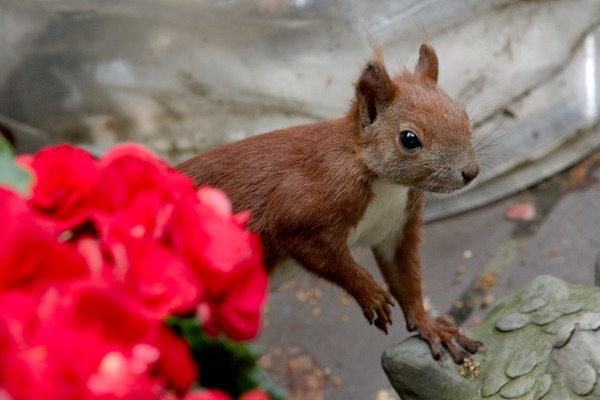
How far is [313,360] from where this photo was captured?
2285mm

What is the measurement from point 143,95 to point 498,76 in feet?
3.88

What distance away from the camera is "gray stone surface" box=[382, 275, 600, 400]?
121cm

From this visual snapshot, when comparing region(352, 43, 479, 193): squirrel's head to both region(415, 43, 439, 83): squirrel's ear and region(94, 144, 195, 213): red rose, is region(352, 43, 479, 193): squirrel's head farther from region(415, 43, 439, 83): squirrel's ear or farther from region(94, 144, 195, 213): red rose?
region(94, 144, 195, 213): red rose

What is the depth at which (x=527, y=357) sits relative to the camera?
1.29 meters

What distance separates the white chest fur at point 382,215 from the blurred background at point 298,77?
1.01m

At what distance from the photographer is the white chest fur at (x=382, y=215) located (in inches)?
54.1

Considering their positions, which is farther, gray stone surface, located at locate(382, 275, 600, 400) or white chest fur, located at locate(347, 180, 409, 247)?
white chest fur, located at locate(347, 180, 409, 247)

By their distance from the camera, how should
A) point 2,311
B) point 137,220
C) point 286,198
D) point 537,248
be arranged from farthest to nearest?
point 537,248 < point 286,198 < point 137,220 < point 2,311

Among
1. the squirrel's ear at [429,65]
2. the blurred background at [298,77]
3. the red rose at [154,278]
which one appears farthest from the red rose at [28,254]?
the blurred background at [298,77]

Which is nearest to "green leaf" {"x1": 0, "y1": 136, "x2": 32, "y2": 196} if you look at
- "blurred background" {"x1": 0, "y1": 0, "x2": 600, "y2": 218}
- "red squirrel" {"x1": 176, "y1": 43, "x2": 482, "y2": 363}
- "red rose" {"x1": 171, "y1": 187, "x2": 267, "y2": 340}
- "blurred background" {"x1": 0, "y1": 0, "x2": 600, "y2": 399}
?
"red rose" {"x1": 171, "y1": 187, "x2": 267, "y2": 340}

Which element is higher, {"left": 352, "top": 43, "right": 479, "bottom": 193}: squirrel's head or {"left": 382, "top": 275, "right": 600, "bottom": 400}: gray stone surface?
{"left": 352, "top": 43, "right": 479, "bottom": 193}: squirrel's head

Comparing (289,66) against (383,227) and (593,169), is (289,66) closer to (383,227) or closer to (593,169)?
(593,169)

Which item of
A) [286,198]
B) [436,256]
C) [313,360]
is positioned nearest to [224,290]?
[286,198]

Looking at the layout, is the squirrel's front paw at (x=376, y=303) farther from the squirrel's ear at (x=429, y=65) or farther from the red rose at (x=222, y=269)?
the red rose at (x=222, y=269)
